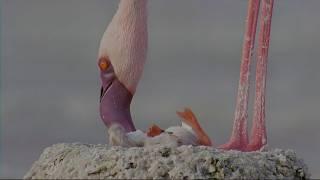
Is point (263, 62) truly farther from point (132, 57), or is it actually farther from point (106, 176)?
point (106, 176)

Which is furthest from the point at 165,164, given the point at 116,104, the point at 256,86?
the point at 256,86

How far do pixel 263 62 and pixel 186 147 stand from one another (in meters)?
0.98

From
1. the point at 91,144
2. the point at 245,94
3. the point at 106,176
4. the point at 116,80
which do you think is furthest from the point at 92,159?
the point at 245,94

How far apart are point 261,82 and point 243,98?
0.53 ft

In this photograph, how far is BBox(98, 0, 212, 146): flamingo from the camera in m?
5.14

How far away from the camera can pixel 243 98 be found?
5.18 meters

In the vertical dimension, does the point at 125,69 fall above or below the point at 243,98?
above

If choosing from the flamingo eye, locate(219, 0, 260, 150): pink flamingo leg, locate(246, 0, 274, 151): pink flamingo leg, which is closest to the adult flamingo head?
the flamingo eye

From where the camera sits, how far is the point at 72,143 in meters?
4.99

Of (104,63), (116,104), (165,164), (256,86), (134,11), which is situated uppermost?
(134,11)

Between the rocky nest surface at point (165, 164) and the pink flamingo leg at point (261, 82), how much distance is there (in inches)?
13.2

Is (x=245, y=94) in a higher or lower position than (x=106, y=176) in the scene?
higher

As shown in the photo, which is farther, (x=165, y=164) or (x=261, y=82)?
(x=261, y=82)

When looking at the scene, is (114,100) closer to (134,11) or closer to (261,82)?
(134,11)
